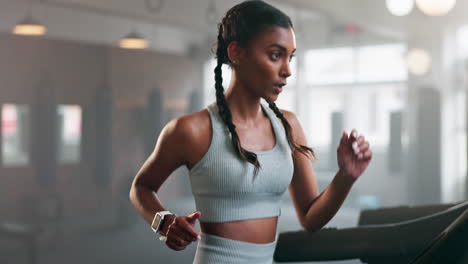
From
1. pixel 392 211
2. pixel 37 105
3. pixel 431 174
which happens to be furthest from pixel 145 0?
pixel 431 174

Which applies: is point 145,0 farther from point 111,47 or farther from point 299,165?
point 299,165

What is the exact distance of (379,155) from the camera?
4266 mm

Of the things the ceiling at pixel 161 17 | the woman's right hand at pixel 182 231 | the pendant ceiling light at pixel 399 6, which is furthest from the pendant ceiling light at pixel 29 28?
the pendant ceiling light at pixel 399 6

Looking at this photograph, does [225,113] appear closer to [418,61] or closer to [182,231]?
[182,231]

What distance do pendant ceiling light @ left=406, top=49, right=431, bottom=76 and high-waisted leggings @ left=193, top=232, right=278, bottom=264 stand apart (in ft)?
12.1

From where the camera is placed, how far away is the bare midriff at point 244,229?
1.17 m

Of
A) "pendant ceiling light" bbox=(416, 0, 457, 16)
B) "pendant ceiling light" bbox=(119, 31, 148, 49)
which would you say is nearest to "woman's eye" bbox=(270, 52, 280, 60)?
"pendant ceiling light" bbox=(119, 31, 148, 49)

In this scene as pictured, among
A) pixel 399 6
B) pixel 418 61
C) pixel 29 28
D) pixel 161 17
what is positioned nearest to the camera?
pixel 29 28

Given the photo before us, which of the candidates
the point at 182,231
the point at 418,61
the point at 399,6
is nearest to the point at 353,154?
the point at 182,231

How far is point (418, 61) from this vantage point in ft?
15.4

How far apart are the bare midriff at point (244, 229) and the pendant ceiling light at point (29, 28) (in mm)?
1378

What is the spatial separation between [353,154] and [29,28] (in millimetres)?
1574

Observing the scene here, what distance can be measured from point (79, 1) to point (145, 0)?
0.36 m

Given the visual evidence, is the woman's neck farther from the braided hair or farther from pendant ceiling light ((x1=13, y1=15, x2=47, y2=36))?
pendant ceiling light ((x1=13, y1=15, x2=47, y2=36))
